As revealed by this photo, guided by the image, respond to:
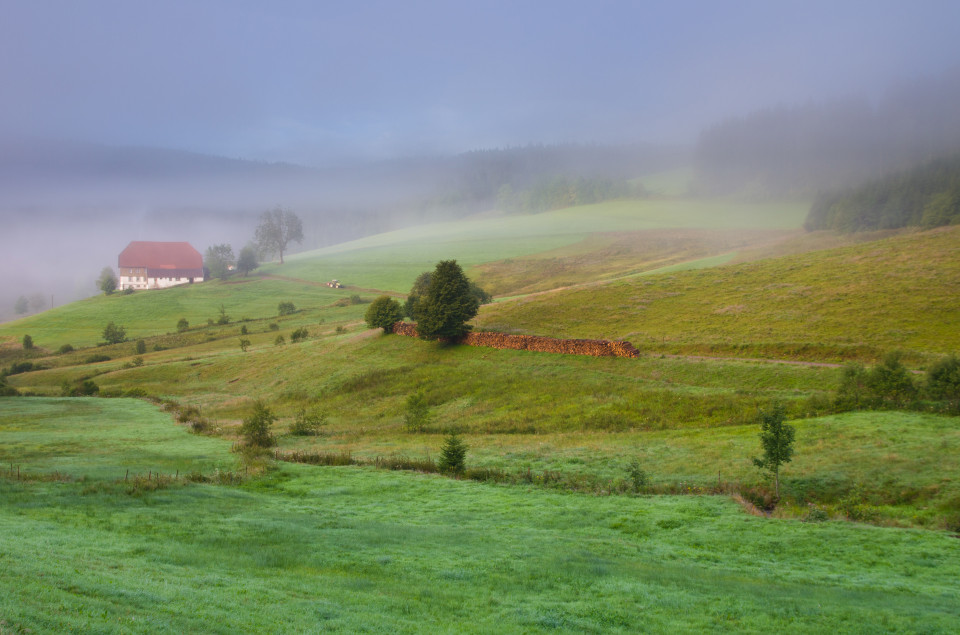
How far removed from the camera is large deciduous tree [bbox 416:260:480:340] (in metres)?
65.6

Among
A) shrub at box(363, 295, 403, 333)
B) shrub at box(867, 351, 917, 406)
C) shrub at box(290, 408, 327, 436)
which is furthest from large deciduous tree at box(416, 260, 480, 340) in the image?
shrub at box(867, 351, 917, 406)

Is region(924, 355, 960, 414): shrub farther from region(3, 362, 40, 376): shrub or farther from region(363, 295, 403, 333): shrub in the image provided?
region(3, 362, 40, 376): shrub

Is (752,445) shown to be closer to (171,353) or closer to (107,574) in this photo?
(107,574)

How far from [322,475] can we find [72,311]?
131 metres

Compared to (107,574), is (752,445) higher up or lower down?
lower down

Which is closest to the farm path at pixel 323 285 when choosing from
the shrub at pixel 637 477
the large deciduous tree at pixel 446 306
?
the large deciduous tree at pixel 446 306

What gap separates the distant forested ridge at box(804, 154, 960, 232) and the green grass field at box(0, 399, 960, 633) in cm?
13088

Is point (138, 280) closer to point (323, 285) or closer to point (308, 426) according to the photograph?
point (323, 285)

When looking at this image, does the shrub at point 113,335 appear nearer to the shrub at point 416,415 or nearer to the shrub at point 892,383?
the shrub at point 416,415

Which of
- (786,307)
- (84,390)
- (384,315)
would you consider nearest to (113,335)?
(84,390)

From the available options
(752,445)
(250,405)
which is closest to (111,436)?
(250,405)

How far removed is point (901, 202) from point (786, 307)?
93.5 m

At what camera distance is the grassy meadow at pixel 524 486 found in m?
13.6

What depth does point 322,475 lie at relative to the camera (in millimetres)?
30078
